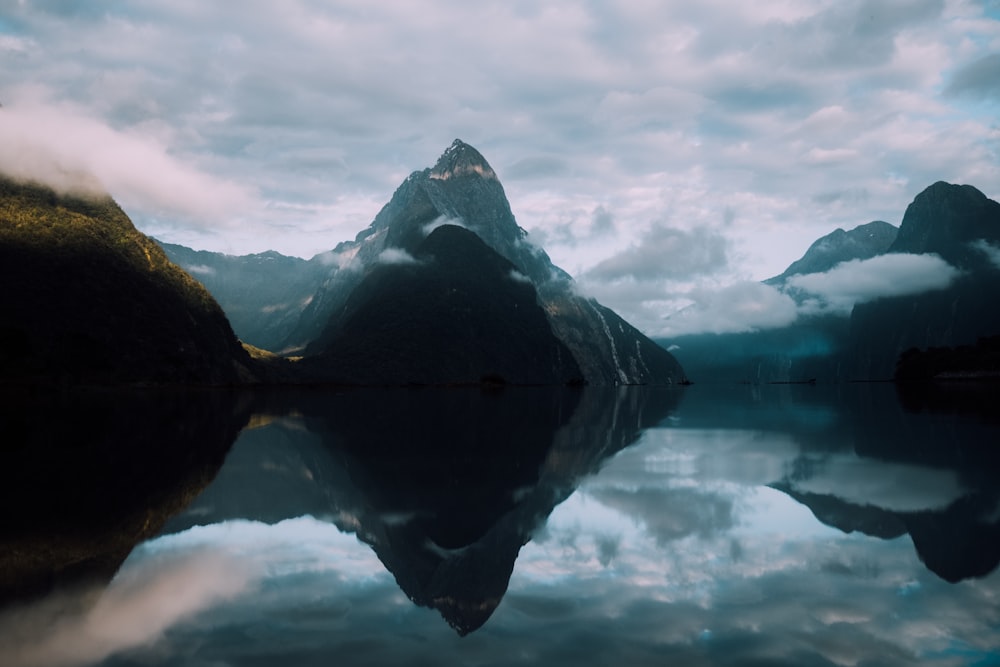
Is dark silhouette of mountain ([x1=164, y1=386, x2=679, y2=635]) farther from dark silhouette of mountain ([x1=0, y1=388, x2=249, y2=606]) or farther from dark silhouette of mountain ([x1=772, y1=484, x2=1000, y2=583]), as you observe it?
dark silhouette of mountain ([x1=772, y1=484, x2=1000, y2=583])

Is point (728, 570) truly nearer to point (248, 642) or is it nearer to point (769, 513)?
point (769, 513)

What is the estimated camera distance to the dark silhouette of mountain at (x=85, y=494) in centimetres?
1462

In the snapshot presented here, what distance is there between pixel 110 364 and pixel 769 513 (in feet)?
681

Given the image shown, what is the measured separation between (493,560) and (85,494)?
598 inches

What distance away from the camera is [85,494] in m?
22.5

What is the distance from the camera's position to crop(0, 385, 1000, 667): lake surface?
434 inches

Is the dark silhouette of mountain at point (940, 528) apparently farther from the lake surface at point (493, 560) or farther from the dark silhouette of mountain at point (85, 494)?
the dark silhouette of mountain at point (85, 494)

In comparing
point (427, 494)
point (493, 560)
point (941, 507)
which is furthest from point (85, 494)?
point (941, 507)

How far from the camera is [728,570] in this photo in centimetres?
1545

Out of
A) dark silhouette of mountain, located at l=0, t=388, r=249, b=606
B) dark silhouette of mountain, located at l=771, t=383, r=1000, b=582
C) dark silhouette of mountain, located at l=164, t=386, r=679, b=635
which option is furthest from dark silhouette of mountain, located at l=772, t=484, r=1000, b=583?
dark silhouette of mountain, located at l=0, t=388, r=249, b=606

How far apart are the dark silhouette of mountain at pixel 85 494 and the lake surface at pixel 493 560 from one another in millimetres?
118

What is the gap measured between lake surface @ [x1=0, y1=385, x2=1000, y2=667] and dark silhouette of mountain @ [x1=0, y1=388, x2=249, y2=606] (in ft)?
0.39

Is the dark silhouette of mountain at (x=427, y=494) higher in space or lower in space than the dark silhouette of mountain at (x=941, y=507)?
higher

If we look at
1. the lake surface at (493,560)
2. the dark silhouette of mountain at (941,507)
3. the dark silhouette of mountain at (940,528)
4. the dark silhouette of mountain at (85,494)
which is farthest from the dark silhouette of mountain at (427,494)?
the dark silhouette of mountain at (941,507)
